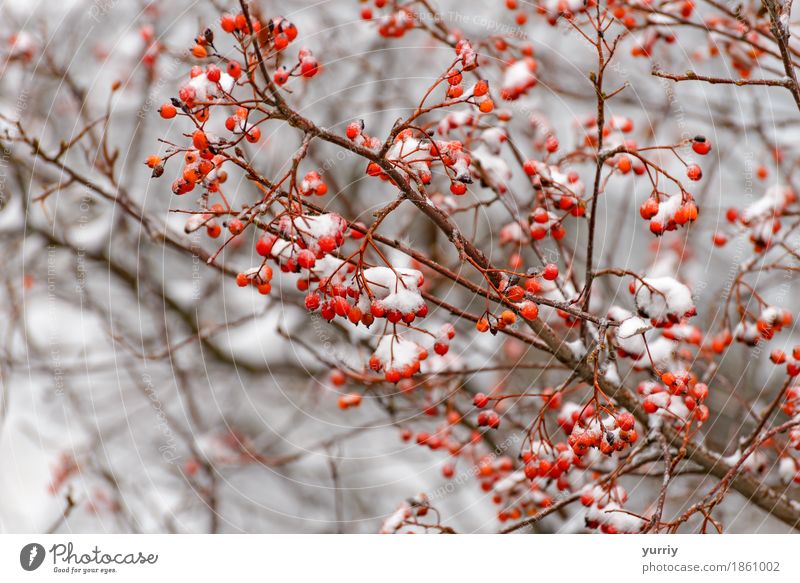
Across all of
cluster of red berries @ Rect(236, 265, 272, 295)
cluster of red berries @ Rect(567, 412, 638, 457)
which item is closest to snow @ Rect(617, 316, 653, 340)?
cluster of red berries @ Rect(567, 412, 638, 457)

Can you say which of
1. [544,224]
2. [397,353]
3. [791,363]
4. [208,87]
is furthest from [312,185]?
[791,363]

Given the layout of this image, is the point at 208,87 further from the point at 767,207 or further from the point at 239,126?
the point at 767,207

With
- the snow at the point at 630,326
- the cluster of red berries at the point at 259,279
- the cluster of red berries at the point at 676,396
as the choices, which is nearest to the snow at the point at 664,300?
the snow at the point at 630,326

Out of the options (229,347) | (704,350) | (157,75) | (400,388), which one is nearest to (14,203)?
(157,75)

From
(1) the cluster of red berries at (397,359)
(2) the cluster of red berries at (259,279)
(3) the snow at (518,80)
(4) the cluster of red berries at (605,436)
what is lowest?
(4) the cluster of red berries at (605,436)

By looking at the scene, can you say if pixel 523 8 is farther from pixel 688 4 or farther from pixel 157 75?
pixel 157 75

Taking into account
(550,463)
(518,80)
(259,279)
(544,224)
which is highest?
(518,80)

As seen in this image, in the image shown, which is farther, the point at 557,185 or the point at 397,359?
the point at 557,185
